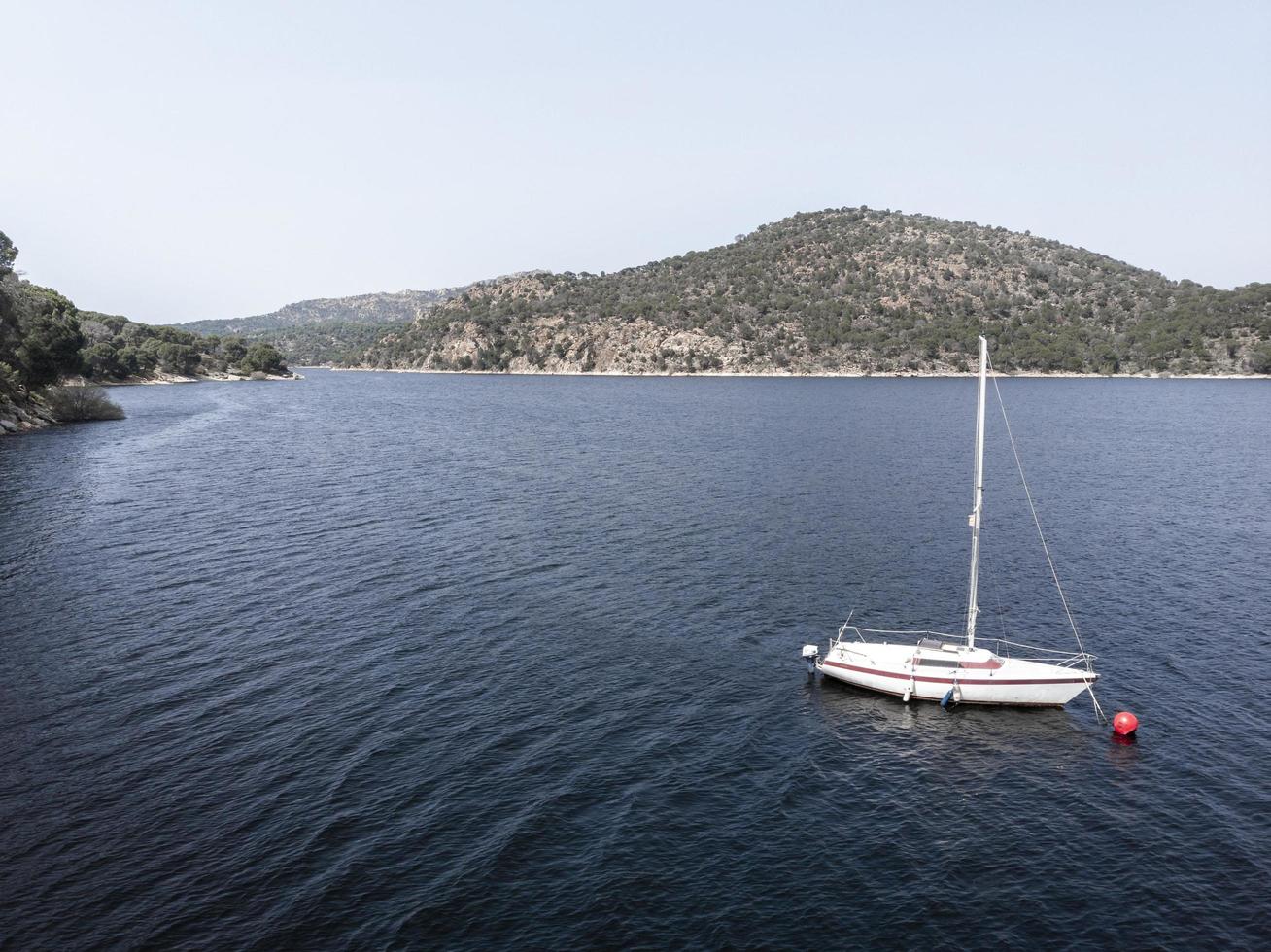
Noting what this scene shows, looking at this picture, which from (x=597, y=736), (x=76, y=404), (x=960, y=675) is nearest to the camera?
(x=597, y=736)

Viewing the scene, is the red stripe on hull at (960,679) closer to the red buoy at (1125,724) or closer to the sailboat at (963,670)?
the sailboat at (963,670)

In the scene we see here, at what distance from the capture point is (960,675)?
42656 millimetres

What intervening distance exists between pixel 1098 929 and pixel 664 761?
57.4ft

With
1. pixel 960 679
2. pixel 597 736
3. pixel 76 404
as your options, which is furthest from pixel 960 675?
pixel 76 404

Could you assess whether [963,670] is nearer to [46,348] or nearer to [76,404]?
[46,348]

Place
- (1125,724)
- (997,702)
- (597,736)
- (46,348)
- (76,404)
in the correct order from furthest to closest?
(76,404)
(46,348)
(997,702)
(1125,724)
(597,736)

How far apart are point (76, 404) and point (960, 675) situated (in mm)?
168607

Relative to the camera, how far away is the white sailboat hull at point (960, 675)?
42.2 meters

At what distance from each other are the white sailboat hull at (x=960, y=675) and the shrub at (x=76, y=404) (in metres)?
162

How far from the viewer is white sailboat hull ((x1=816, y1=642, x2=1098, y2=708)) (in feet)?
139

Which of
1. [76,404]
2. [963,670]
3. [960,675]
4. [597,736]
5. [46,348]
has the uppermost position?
[46,348]

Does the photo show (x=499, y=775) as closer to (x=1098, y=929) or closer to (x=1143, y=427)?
(x=1098, y=929)

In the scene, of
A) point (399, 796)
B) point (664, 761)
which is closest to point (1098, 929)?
point (664, 761)

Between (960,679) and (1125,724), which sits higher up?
(960,679)
